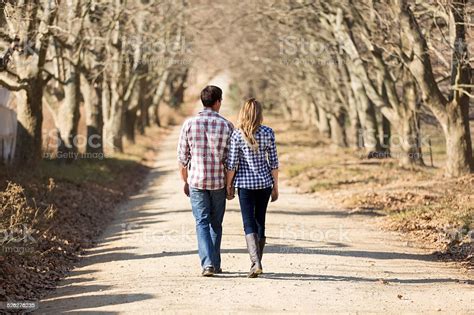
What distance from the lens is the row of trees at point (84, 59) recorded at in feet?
66.8

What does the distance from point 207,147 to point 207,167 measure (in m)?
0.23

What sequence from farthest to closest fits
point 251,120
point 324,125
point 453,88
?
point 324,125 < point 453,88 < point 251,120

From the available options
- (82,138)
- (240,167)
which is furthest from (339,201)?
(82,138)

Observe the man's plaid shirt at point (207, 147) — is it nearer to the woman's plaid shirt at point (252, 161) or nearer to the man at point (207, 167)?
the man at point (207, 167)

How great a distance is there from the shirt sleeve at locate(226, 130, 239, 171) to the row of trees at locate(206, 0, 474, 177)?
31.4ft

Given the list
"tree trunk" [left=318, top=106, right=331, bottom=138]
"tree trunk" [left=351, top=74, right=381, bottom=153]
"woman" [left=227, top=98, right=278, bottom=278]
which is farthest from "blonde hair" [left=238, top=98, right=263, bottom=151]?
"tree trunk" [left=318, top=106, right=331, bottom=138]

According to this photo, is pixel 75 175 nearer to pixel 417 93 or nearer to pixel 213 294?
pixel 417 93

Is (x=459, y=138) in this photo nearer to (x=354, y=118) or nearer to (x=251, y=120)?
(x=251, y=120)

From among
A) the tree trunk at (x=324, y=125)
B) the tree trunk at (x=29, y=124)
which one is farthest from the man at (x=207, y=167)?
the tree trunk at (x=324, y=125)

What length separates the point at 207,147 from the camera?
1022 cm

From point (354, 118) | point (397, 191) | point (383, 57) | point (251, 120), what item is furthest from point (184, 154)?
point (354, 118)

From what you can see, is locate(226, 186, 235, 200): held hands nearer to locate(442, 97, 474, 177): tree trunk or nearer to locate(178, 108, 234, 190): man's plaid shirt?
locate(178, 108, 234, 190): man's plaid shirt

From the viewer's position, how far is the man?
10164mm

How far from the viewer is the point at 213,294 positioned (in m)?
8.98
